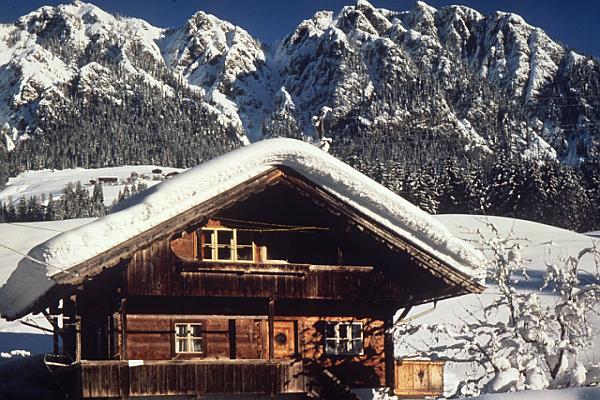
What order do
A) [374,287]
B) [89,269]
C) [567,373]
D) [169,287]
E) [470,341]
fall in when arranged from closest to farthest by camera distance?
[567,373] < [470,341] < [89,269] < [169,287] < [374,287]

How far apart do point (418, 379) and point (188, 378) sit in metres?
7.13

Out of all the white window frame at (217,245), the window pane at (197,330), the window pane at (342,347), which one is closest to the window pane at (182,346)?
the window pane at (197,330)

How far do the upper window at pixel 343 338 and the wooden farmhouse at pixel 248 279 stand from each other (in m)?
0.04

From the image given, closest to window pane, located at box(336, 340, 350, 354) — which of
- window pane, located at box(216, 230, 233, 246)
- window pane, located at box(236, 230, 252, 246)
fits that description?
window pane, located at box(236, 230, 252, 246)

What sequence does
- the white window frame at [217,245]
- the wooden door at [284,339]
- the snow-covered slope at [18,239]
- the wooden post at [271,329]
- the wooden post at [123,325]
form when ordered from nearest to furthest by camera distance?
the wooden post at [123,325] → the wooden post at [271,329] → the white window frame at [217,245] → the wooden door at [284,339] → the snow-covered slope at [18,239]

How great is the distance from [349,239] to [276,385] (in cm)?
442

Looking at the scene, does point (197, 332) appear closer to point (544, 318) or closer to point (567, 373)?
point (544, 318)

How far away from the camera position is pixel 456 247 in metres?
25.8

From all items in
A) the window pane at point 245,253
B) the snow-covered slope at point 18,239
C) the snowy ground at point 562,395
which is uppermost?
the snow-covered slope at point 18,239

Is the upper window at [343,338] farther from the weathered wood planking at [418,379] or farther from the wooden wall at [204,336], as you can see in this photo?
the wooden wall at [204,336]

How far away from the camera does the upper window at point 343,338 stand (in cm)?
2720

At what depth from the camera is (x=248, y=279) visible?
2533cm

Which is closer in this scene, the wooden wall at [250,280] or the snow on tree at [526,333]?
the snow on tree at [526,333]

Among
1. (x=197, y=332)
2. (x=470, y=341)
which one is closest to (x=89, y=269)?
(x=197, y=332)
